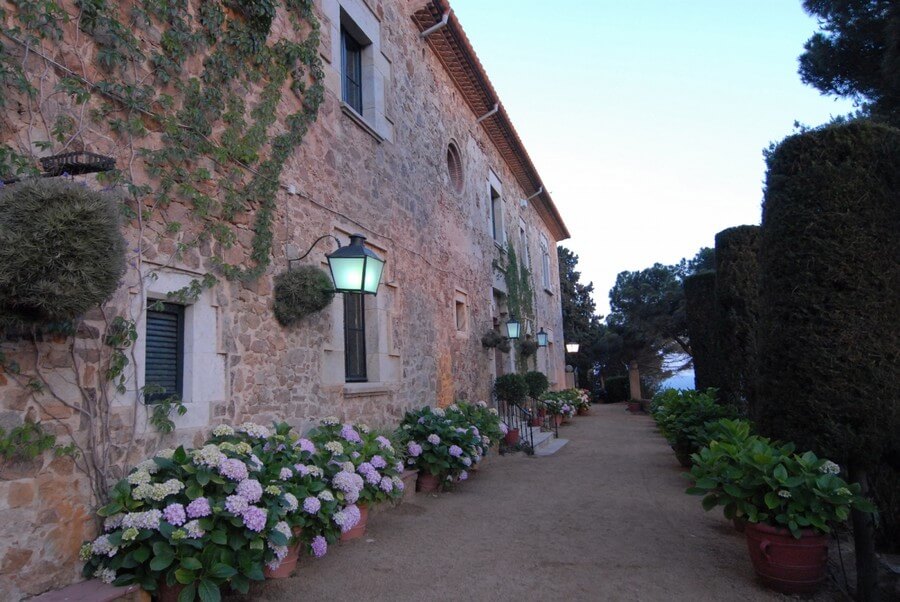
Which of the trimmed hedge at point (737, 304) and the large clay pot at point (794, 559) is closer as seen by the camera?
the large clay pot at point (794, 559)

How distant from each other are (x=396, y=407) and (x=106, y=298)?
4347 mm

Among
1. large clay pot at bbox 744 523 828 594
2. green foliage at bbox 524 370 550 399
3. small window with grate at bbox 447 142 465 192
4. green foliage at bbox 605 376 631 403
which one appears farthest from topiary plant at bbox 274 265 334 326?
green foliage at bbox 605 376 631 403

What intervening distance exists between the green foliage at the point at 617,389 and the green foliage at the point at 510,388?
16730mm

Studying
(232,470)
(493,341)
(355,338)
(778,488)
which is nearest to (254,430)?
(232,470)

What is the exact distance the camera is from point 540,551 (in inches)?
165

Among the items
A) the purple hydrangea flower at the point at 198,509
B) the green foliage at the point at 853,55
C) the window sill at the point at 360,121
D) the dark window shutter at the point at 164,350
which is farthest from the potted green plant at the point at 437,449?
the green foliage at the point at 853,55


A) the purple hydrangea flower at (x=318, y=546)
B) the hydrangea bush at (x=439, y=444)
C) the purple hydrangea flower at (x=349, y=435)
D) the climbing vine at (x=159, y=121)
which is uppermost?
the climbing vine at (x=159, y=121)

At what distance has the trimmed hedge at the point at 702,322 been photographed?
850 centimetres

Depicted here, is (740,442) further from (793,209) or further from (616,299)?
(616,299)

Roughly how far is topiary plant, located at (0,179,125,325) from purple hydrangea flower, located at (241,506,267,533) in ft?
4.21

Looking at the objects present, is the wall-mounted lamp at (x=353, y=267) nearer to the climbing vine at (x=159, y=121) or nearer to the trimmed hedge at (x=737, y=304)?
the climbing vine at (x=159, y=121)

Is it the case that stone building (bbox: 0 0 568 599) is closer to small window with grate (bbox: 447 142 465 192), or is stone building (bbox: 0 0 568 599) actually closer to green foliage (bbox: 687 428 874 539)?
small window with grate (bbox: 447 142 465 192)

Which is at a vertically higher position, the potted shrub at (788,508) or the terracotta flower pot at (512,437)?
the potted shrub at (788,508)

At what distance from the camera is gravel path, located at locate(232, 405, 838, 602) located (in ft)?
11.2
